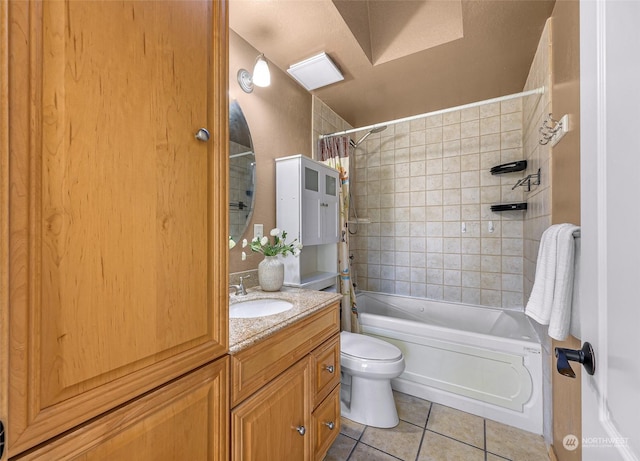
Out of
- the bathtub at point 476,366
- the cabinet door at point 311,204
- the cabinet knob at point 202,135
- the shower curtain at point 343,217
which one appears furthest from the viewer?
the shower curtain at point 343,217

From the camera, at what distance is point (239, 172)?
63.3 inches

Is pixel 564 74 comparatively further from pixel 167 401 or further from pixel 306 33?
pixel 167 401

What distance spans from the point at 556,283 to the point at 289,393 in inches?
44.6

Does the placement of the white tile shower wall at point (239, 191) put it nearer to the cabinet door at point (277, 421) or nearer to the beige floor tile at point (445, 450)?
the cabinet door at point (277, 421)

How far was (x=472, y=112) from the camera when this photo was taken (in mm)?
2553

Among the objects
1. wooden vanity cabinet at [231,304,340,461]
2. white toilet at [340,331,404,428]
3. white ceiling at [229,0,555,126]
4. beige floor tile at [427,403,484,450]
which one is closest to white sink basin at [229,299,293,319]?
wooden vanity cabinet at [231,304,340,461]

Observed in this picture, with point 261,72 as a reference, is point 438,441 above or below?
below

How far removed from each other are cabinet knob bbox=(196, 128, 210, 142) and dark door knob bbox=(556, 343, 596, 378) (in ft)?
3.22

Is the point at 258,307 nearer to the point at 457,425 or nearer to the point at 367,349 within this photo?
the point at 367,349

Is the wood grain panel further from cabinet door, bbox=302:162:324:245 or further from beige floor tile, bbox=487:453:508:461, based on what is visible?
beige floor tile, bbox=487:453:508:461

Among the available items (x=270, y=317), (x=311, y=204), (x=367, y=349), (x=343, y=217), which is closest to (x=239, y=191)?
(x=311, y=204)

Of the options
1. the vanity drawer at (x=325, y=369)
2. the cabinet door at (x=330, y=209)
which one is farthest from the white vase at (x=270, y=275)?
the cabinet door at (x=330, y=209)

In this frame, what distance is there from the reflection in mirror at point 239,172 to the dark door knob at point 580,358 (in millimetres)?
Answer: 1476

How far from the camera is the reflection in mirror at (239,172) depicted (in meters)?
1.56
